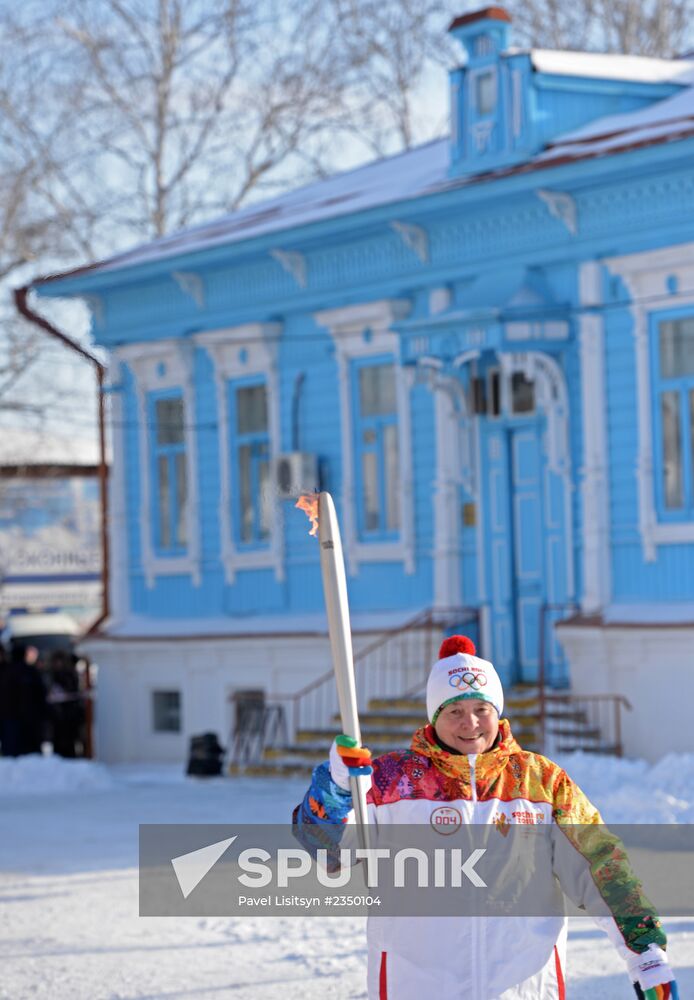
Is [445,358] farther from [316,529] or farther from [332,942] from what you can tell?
[316,529]

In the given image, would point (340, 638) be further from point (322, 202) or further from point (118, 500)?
point (118, 500)

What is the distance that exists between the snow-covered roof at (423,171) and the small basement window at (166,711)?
4645 millimetres

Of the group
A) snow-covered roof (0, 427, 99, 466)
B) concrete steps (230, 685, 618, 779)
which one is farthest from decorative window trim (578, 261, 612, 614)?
snow-covered roof (0, 427, 99, 466)

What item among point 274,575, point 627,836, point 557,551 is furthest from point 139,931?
point 274,575

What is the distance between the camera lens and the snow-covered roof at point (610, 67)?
17.1m

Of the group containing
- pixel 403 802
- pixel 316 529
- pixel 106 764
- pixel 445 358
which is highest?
pixel 445 358

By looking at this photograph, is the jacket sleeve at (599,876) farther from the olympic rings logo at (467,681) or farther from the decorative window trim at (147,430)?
the decorative window trim at (147,430)

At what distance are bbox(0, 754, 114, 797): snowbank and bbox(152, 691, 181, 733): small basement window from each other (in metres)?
2.34

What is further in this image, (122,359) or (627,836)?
(122,359)

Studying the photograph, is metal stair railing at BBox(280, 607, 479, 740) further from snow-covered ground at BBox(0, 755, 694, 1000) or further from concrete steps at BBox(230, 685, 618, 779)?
snow-covered ground at BBox(0, 755, 694, 1000)

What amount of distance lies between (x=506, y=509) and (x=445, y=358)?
1.51m

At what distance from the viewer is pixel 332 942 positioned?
352 inches

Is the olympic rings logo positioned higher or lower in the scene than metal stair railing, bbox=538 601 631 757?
higher

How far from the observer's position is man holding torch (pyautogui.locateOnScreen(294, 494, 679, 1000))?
4.60 metres
